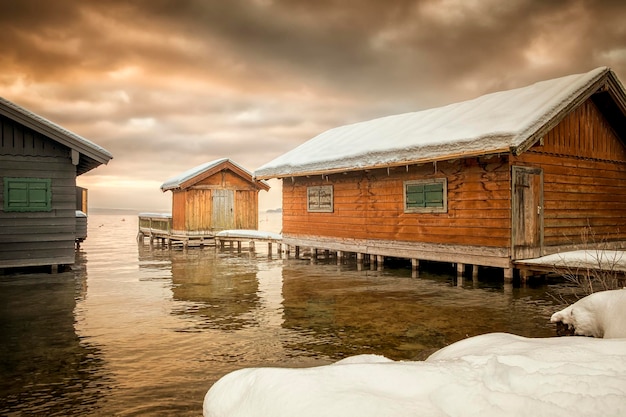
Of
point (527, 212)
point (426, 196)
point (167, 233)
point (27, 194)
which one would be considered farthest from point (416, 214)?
point (167, 233)

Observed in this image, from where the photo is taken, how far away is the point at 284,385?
2.61 m

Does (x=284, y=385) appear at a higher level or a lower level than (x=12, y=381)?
higher

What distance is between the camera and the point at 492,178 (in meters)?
12.9

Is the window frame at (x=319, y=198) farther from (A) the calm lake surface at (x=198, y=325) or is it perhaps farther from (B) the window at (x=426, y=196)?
(A) the calm lake surface at (x=198, y=325)

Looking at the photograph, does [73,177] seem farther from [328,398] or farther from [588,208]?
[588,208]

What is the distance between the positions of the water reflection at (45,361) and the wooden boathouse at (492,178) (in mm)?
9935

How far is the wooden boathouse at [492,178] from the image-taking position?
12.6 m

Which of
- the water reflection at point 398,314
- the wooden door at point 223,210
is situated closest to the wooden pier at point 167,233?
the wooden door at point 223,210

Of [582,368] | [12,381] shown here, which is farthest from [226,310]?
[582,368]

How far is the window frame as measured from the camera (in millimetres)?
18797

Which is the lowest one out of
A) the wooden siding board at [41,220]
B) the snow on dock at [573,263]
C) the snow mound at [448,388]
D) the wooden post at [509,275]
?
the wooden post at [509,275]

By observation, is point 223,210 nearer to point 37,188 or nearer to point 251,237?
point 251,237

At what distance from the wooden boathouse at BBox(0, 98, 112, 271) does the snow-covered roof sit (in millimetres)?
8327

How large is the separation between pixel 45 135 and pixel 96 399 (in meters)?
12.1
